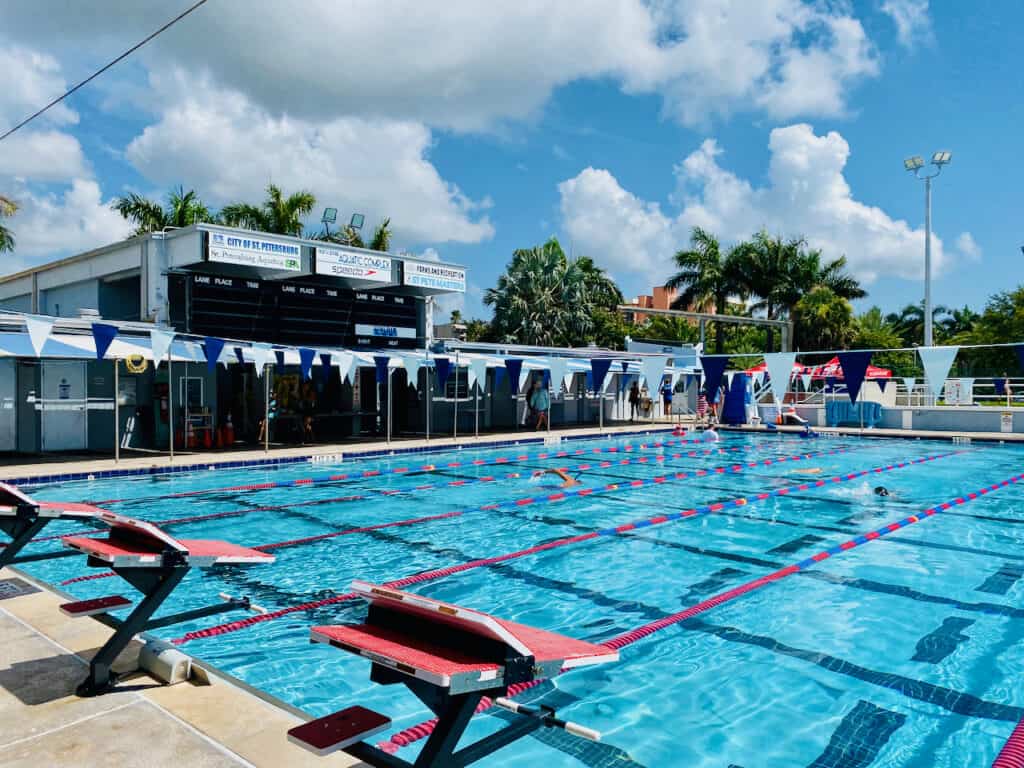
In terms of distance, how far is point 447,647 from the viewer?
2.38 meters

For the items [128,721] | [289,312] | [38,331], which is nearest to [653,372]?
[289,312]

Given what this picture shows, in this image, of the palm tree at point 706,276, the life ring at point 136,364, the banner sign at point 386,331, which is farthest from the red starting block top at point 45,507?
the palm tree at point 706,276

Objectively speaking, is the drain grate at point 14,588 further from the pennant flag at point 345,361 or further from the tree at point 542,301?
the tree at point 542,301

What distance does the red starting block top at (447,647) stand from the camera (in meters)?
2.13

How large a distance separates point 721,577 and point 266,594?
166 inches

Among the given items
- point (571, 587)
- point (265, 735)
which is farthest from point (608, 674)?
point (265, 735)

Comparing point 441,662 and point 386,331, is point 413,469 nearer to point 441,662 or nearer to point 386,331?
point 386,331

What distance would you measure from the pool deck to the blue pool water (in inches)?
34.0

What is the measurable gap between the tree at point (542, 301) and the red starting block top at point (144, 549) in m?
29.1

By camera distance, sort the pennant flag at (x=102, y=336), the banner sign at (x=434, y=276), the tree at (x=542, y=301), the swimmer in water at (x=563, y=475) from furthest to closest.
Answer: the tree at (x=542, y=301), the banner sign at (x=434, y=276), the swimmer in water at (x=563, y=475), the pennant flag at (x=102, y=336)

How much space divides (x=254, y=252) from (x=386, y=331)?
15.5 feet

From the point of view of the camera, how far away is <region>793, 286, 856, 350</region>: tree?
3553 centimetres

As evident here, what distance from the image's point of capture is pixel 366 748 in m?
2.49

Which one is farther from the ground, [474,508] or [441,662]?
[441,662]
